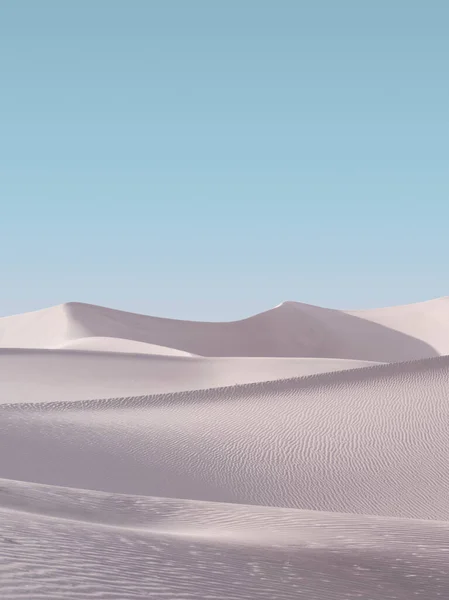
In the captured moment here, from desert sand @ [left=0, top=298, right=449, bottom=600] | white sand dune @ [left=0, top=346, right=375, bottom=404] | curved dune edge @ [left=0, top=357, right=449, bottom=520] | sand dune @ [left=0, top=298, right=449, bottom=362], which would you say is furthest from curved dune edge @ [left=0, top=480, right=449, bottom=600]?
sand dune @ [left=0, top=298, right=449, bottom=362]

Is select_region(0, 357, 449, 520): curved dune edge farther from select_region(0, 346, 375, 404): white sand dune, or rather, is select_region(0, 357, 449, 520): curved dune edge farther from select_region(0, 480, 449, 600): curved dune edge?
select_region(0, 346, 375, 404): white sand dune

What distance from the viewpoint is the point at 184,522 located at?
26.1 feet

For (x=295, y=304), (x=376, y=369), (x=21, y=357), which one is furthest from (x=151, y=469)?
(x=295, y=304)

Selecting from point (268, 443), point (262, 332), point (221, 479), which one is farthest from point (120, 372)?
point (262, 332)

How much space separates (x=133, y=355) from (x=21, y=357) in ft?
12.7

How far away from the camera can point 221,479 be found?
1294 cm

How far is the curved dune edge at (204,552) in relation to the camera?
14.4 ft

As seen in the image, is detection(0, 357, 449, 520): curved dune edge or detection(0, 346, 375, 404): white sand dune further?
detection(0, 346, 375, 404): white sand dune

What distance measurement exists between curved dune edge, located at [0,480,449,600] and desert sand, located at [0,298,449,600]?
20mm

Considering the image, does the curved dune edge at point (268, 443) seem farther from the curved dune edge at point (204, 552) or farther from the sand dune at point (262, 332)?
the sand dune at point (262, 332)

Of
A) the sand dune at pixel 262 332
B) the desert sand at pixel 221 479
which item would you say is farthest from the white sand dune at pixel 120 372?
the sand dune at pixel 262 332

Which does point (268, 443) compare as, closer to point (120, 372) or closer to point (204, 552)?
point (204, 552)

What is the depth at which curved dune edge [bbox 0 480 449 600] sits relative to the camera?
4.39 m

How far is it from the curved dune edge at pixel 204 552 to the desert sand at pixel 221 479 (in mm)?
20
